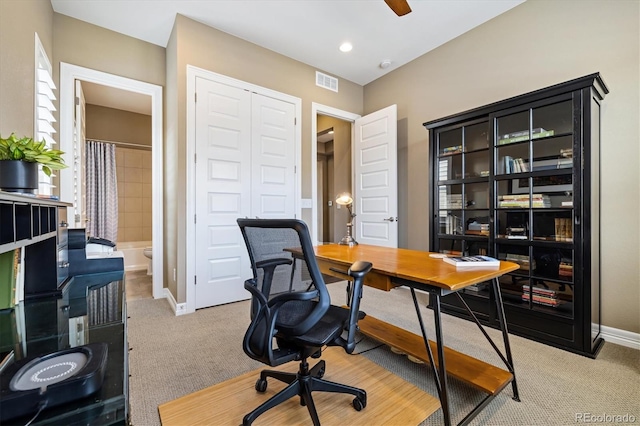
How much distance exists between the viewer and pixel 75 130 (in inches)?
119

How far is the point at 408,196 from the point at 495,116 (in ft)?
4.83

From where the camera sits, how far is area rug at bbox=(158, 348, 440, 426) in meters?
1.43

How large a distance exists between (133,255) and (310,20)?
186 inches

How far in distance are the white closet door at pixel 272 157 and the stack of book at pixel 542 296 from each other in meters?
2.59

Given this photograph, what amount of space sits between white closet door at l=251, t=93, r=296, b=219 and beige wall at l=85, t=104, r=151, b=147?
2974 mm

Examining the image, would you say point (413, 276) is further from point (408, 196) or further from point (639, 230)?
point (408, 196)

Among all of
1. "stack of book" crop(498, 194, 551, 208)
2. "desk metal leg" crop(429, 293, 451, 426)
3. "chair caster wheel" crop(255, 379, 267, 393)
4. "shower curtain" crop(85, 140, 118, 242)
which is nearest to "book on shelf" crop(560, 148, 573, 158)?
"stack of book" crop(498, 194, 551, 208)

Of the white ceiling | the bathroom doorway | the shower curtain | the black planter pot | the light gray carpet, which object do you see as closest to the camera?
the black planter pot

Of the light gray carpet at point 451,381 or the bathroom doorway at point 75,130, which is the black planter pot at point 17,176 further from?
the bathroom doorway at point 75,130

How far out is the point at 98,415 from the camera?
51 cm

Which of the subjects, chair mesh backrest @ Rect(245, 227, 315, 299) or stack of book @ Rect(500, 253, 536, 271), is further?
stack of book @ Rect(500, 253, 536, 271)

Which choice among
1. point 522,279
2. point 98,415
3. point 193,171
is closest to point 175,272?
point 193,171

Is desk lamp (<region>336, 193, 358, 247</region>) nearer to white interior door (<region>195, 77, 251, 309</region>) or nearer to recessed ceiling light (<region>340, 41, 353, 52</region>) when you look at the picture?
white interior door (<region>195, 77, 251, 309</region>)

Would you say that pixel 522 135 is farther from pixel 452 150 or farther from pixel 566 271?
pixel 566 271
